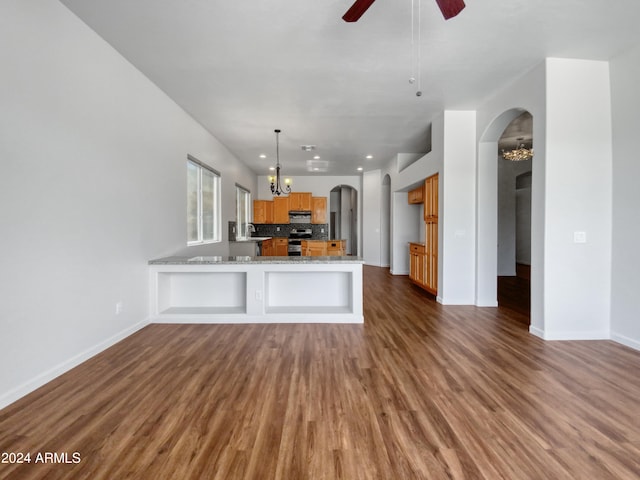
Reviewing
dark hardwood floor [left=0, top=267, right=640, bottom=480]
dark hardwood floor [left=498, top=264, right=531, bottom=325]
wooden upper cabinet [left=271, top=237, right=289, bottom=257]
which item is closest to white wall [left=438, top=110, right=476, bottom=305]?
dark hardwood floor [left=498, top=264, right=531, bottom=325]

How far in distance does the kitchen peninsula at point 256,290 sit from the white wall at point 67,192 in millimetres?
338

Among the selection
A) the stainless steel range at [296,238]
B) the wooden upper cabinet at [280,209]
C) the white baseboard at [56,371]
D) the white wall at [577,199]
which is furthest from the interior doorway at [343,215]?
the white baseboard at [56,371]

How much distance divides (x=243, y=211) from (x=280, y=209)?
46.7 inches

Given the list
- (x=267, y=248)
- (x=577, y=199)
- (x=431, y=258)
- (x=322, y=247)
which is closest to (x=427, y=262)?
(x=431, y=258)

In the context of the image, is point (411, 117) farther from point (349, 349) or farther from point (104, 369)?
point (104, 369)

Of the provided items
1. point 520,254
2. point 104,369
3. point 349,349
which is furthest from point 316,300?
point 520,254

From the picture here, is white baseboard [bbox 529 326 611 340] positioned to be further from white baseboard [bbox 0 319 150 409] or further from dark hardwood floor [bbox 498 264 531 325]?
white baseboard [bbox 0 319 150 409]

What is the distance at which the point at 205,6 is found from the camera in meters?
2.30

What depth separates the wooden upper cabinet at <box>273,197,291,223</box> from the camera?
8.88m

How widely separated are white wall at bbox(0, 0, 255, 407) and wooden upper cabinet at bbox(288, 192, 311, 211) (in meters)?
5.38

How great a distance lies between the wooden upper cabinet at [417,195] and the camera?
238 inches

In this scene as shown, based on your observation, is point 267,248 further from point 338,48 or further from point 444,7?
point 444,7

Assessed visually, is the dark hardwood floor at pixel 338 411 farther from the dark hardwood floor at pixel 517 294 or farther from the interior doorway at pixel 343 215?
the interior doorway at pixel 343 215

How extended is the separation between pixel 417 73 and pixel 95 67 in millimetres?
3192
